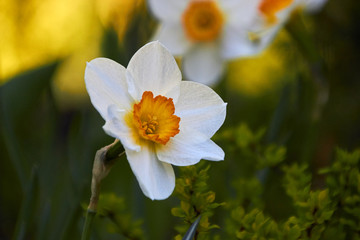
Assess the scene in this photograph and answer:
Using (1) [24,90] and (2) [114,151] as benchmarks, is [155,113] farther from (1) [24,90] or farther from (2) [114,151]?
(1) [24,90]

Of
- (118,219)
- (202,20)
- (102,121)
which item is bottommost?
(102,121)

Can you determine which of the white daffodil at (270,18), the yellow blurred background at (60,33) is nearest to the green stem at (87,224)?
the white daffodil at (270,18)

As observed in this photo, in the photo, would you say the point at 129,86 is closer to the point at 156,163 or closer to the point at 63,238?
the point at 156,163

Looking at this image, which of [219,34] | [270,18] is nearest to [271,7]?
[270,18]

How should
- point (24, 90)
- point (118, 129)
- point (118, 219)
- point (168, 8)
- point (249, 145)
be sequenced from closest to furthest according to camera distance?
point (118, 129)
point (118, 219)
point (249, 145)
point (24, 90)
point (168, 8)

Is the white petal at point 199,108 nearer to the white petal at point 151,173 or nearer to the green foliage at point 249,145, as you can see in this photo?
the white petal at point 151,173

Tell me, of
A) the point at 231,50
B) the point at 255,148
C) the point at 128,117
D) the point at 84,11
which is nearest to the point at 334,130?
the point at 231,50

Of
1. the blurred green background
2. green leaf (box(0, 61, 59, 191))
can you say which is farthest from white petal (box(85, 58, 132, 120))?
green leaf (box(0, 61, 59, 191))
